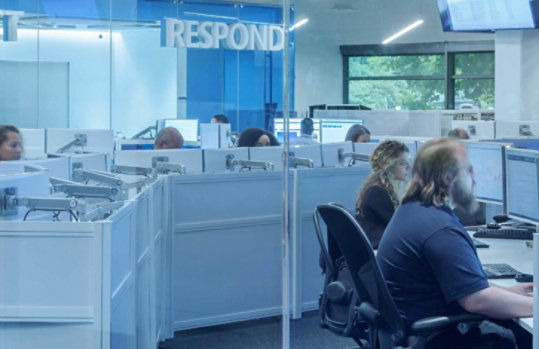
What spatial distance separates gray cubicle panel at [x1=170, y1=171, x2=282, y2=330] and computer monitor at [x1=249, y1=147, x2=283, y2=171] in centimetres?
48

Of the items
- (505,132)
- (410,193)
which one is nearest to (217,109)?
(505,132)

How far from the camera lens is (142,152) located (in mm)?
4707

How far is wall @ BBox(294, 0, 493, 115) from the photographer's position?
24.4 ft

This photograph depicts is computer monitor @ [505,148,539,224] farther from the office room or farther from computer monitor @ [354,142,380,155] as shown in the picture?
computer monitor @ [354,142,380,155]

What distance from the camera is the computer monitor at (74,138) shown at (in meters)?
5.27

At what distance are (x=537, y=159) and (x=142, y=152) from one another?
2.28 m

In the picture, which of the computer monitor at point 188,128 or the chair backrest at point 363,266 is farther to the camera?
the computer monitor at point 188,128

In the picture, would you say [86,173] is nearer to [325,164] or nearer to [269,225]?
[269,225]

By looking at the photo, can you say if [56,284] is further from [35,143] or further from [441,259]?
[35,143]

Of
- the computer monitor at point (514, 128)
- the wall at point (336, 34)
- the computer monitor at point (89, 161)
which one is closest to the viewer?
the computer monitor at point (89, 161)

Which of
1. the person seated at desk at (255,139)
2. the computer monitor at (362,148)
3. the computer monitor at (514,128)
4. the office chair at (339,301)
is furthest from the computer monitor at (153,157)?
the computer monitor at (514,128)

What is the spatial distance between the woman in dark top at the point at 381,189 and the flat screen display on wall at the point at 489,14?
10.7 ft

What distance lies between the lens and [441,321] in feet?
8.28

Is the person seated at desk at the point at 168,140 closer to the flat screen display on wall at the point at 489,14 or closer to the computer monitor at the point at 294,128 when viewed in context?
the computer monitor at the point at 294,128
